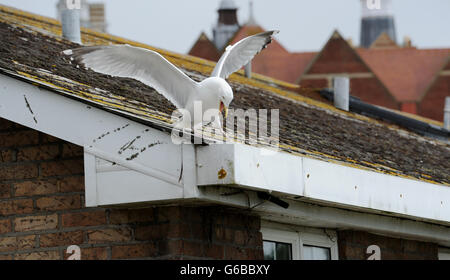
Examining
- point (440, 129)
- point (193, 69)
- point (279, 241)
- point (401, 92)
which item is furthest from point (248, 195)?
point (401, 92)

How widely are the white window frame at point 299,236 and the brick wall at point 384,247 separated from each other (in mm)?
71

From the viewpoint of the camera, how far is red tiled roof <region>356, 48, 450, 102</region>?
59.2 m

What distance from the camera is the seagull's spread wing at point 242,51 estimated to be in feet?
29.2

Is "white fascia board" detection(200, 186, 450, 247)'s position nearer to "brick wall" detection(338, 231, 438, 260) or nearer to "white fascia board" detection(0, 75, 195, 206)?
"brick wall" detection(338, 231, 438, 260)

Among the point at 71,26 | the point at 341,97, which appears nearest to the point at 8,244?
the point at 71,26

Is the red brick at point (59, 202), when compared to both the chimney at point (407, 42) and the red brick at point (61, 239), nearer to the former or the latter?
the red brick at point (61, 239)

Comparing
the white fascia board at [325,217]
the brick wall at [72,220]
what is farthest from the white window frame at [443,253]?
the brick wall at [72,220]

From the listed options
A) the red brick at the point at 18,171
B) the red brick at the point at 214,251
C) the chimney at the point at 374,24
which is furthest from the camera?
the chimney at the point at 374,24

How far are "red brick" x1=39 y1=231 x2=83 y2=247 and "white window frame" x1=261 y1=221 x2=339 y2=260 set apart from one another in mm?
1298

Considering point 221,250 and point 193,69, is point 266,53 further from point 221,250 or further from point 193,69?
point 221,250

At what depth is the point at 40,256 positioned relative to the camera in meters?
7.45

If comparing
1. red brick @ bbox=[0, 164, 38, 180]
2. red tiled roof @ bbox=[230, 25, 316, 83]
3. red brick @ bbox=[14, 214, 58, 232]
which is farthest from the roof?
red tiled roof @ bbox=[230, 25, 316, 83]

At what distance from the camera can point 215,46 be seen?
5731 cm
